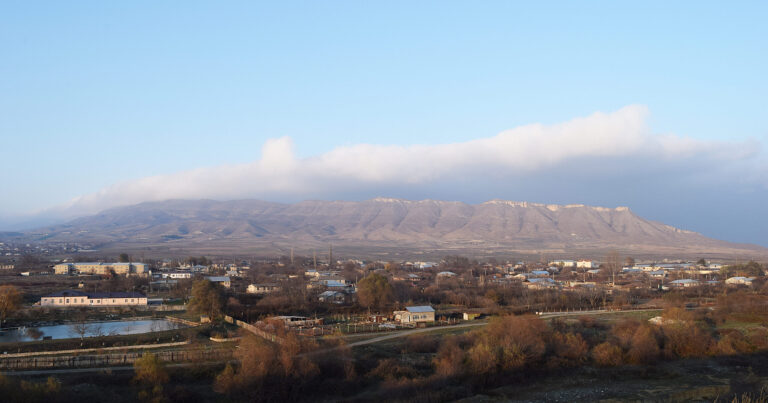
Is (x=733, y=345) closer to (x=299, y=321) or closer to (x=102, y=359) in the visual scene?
(x=299, y=321)

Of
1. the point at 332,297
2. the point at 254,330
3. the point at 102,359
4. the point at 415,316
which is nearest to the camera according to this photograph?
the point at 102,359

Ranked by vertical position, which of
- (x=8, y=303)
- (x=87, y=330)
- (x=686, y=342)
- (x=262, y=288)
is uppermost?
(x=8, y=303)

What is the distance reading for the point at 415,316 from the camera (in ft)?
119

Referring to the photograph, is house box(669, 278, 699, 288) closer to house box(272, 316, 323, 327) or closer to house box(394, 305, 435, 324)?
house box(394, 305, 435, 324)

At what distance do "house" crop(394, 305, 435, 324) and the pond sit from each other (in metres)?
13.0

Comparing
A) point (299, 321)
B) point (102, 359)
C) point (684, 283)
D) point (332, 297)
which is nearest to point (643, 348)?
point (299, 321)

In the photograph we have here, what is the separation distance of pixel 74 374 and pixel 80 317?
17213mm

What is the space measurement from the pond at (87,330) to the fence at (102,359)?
5.92 meters

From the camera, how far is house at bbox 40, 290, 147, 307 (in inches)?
1678

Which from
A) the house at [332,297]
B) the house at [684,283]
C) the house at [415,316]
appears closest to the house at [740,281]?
the house at [684,283]

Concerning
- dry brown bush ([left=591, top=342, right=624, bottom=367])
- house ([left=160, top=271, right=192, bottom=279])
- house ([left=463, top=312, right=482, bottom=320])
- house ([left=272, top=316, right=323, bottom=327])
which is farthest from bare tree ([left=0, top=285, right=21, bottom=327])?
dry brown bush ([left=591, top=342, right=624, bottom=367])

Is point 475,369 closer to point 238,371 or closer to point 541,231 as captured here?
point 238,371

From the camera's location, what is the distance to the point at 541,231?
17525 cm

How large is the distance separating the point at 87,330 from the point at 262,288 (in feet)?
68.4
